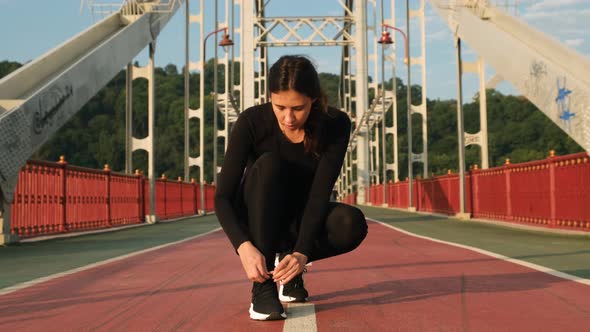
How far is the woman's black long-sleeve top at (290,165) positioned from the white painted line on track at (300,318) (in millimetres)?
322

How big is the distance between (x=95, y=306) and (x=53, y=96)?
8263mm

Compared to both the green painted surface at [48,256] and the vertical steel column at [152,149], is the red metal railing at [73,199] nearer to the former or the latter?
the vertical steel column at [152,149]

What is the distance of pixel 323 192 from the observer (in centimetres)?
366

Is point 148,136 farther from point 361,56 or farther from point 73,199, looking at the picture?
point 361,56

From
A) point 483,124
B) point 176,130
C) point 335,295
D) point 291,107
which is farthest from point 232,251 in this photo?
point 176,130

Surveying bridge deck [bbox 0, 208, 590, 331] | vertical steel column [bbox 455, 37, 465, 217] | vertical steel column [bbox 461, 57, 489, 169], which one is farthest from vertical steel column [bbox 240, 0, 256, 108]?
bridge deck [bbox 0, 208, 590, 331]

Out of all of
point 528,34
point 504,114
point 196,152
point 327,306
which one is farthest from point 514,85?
Result: point 196,152

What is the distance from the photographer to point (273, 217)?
359 centimetres

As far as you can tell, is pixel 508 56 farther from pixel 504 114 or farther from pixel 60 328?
pixel 504 114

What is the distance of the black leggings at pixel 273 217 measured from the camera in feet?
11.7

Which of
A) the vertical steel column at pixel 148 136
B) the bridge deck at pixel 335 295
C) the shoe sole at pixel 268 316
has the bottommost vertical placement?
the bridge deck at pixel 335 295

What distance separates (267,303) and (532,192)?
1116 centimetres

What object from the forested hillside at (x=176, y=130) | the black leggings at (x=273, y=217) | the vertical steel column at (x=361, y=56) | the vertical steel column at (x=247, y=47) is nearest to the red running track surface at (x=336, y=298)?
the black leggings at (x=273, y=217)

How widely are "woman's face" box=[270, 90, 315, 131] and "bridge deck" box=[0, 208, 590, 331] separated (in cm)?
93
